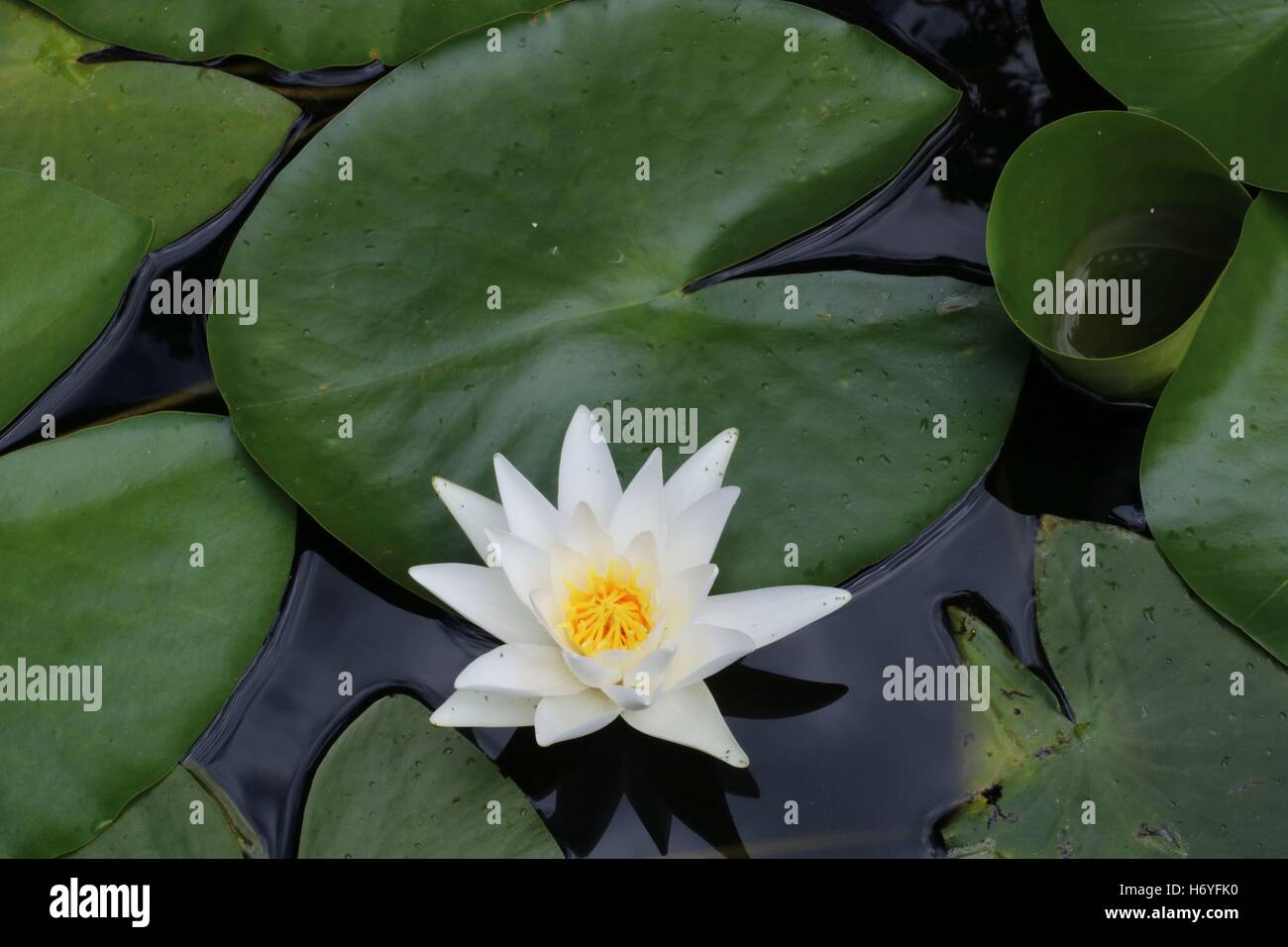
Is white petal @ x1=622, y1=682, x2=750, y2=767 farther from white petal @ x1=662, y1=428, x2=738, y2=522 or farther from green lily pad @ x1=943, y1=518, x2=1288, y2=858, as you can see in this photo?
green lily pad @ x1=943, y1=518, x2=1288, y2=858

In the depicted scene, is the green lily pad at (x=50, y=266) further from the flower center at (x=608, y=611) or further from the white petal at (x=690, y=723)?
the white petal at (x=690, y=723)

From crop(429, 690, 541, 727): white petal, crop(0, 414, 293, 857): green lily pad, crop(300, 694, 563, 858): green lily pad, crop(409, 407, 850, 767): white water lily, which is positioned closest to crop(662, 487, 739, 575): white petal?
crop(409, 407, 850, 767): white water lily

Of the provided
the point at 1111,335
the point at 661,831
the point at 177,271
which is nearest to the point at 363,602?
the point at 661,831

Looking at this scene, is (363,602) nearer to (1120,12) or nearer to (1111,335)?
(1111,335)

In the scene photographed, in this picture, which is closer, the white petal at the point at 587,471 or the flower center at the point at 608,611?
the flower center at the point at 608,611

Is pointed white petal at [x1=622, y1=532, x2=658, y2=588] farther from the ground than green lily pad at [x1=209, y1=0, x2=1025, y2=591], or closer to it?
closer to it

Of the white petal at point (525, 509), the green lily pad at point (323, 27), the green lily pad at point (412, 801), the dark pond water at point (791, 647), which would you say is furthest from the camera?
the green lily pad at point (323, 27)

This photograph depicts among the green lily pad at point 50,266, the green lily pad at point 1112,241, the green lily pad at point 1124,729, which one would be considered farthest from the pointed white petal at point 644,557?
the green lily pad at point 50,266

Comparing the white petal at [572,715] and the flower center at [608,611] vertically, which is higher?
the flower center at [608,611]
